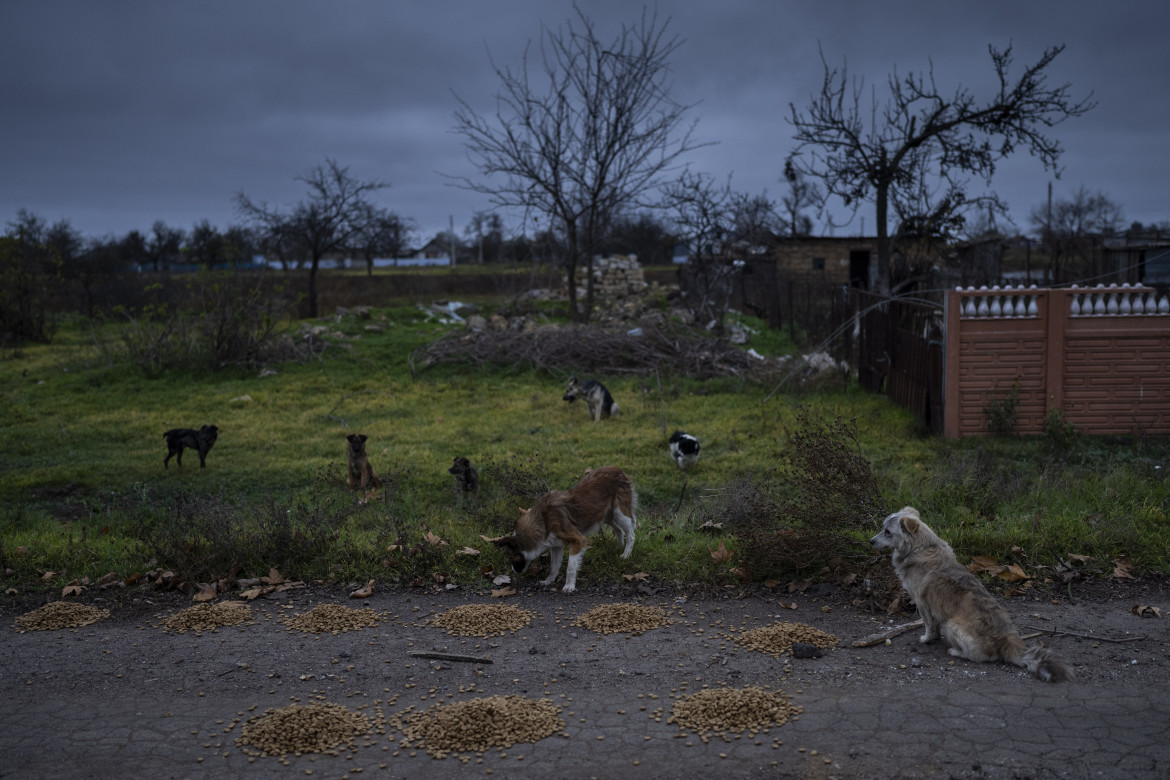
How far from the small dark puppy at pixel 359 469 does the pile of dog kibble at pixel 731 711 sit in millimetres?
5770

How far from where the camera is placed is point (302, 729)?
4145mm

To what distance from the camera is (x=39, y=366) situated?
63.1 feet

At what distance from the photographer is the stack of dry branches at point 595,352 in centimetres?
1762

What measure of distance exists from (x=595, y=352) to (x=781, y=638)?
1319cm

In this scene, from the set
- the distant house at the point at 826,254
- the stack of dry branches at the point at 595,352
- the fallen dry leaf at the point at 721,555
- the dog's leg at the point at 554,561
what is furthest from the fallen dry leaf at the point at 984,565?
the distant house at the point at 826,254

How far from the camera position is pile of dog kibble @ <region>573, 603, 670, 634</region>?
553cm

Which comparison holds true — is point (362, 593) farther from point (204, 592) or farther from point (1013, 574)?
point (1013, 574)

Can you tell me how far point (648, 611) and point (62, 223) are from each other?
37.6 metres

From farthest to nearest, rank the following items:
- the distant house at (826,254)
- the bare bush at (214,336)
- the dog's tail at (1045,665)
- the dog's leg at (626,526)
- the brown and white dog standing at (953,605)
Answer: the distant house at (826,254) < the bare bush at (214,336) < the dog's leg at (626,526) < the brown and white dog standing at (953,605) < the dog's tail at (1045,665)

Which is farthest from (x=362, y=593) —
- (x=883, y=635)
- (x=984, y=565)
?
(x=984, y=565)

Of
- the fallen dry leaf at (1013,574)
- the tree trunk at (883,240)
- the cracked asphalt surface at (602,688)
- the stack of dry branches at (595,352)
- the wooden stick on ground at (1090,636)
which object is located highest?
the tree trunk at (883,240)

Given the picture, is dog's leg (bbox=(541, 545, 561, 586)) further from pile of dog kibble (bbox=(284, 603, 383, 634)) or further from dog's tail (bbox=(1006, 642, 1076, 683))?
dog's tail (bbox=(1006, 642, 1076, 683))

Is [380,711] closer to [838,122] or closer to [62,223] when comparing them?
[838,122]

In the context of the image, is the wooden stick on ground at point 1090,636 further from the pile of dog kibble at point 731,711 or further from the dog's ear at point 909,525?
the pile of dog kibble at point 731,711
